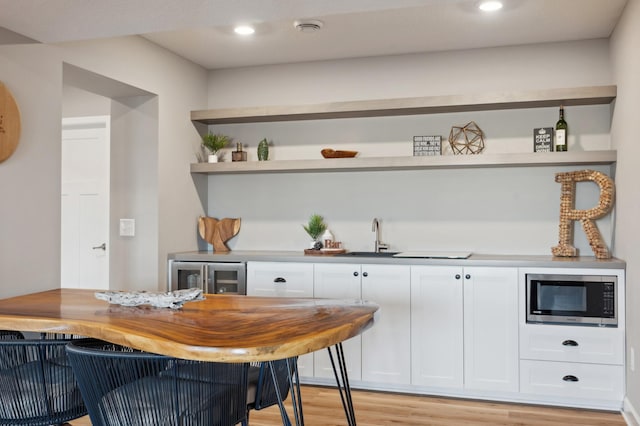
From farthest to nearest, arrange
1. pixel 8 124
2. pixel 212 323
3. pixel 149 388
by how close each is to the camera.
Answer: pixel 8 124 < pixel 212 323 < pixel 149 388

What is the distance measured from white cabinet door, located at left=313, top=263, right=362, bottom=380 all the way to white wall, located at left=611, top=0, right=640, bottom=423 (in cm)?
169

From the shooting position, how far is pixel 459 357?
13.5 ft

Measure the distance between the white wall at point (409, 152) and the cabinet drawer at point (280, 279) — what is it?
0.61 meters

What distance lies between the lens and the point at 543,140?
4391mm

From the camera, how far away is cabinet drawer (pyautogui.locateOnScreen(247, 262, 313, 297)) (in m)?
4.44

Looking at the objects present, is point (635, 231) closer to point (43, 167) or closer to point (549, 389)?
point (549, 389)

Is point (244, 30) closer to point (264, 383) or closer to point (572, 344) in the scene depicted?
point (264, 383)

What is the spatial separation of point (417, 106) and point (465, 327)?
5.24 ft

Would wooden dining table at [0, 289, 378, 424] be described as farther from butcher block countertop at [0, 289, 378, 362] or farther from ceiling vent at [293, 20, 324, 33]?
ceiling vent at [293, 20, 324, 33]

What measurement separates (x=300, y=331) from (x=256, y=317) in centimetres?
36

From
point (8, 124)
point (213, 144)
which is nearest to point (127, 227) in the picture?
point (213, 144)

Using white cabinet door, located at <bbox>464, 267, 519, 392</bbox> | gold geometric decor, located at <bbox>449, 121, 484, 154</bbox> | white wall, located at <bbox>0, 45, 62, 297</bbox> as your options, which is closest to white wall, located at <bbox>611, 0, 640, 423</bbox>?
white cabinet door, located at <bbox>464, 267, 519, 392</bbox>

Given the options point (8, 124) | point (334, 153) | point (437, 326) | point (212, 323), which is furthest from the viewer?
point (334, 153)

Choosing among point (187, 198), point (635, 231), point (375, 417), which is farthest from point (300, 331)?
point (187, 198)
